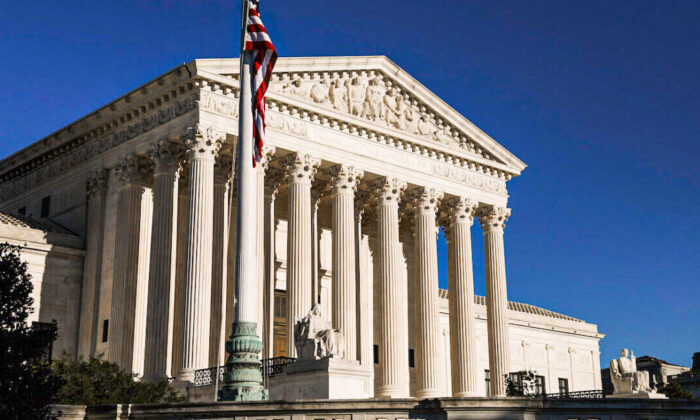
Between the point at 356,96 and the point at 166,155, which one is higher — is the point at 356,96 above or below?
above

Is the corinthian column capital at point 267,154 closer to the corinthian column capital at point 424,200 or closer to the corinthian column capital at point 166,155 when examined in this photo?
the corinthian column capital at point 166,155

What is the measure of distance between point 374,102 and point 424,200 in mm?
6245

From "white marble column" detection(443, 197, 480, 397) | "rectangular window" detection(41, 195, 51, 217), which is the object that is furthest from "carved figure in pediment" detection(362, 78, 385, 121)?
"rectangular window" detection(41, 195, 51, 217)

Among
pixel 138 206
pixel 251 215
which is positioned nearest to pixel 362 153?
pixel 138 206

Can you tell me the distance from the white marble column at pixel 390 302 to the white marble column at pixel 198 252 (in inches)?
424

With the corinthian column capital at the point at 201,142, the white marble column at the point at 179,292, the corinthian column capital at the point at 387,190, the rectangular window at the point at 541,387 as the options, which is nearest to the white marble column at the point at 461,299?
the corinthian column capital at the point at 387,190

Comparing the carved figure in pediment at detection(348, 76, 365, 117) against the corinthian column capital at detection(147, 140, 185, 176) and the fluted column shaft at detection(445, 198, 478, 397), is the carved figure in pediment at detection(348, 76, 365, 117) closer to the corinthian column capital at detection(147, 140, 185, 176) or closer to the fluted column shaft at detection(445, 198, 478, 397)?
the fluted column shaft at detection(445, 198, 478, 397)

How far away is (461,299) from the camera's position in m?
50.8

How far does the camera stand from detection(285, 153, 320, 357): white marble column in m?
42.9

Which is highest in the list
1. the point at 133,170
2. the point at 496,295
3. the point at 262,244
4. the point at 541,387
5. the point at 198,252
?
the point at 133,170

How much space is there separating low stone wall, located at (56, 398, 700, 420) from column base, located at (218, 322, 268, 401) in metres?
0.26

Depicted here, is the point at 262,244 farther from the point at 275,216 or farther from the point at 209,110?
the point at 275,216

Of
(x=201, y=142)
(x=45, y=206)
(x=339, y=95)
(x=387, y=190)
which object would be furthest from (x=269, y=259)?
(x=45, y=206)

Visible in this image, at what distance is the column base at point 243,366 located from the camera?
1994 centimetres
